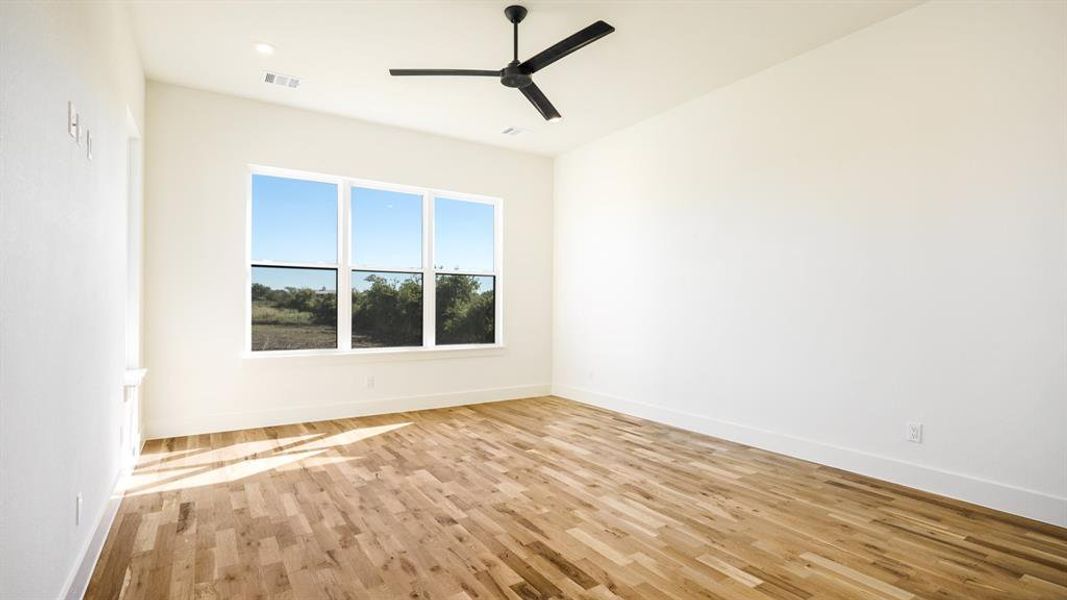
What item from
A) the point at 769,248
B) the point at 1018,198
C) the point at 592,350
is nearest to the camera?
the point at 1018,198

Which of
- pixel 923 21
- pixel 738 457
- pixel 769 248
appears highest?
pixel 923 21

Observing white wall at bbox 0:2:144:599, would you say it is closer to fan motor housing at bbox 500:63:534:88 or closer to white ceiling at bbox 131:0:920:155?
white ceiling at bbox 131:0:920:155

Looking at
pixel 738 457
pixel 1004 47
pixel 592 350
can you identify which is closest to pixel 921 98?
pixel 1004 47

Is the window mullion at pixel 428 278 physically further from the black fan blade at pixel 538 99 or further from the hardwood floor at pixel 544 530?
the black fan blade at pixel 538 99

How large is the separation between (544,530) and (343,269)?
3614mm

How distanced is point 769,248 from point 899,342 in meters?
1.16

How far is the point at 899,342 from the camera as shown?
3406mm

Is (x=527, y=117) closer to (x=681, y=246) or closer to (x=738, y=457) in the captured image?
(x=681, y=246)

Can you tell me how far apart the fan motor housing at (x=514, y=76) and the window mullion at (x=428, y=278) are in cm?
257

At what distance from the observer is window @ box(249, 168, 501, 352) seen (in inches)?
197

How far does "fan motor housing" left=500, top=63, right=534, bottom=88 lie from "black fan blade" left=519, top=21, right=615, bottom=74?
0.12ft

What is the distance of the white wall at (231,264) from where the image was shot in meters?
4.42

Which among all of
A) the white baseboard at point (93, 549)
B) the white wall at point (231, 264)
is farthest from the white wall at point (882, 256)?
the white baseboard at point (93, 549)

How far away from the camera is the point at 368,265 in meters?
5.50
